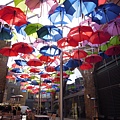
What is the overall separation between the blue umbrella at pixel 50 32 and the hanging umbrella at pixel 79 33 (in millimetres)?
493

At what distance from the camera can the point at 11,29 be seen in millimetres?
5492

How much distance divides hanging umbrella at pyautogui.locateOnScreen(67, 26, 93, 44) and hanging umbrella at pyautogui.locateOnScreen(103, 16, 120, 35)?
1.87 ft

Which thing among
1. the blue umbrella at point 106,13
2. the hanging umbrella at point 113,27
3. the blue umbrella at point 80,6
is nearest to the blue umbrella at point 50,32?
the blue umbrella at point 80,6

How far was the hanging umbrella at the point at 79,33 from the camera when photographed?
4.40m

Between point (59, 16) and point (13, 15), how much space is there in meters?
1.42

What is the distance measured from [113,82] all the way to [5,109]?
8.09m

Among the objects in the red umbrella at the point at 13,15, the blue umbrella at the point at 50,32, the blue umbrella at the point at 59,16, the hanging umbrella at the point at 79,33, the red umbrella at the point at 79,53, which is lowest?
the red umbrella at the point at 79,53

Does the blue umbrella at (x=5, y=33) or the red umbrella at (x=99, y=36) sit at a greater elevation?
the blue umbrella at (x=5, y=33)

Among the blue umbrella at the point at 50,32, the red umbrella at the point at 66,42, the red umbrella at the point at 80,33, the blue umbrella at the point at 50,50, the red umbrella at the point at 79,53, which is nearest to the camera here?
the red umbrella at the point at 80,33

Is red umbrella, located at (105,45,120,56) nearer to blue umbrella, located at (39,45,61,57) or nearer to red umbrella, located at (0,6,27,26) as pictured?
blue umbrella, located at (39,45,61,57)

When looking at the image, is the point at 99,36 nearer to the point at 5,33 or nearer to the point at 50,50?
the point at 50,50

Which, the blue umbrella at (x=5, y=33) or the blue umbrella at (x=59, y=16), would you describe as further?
the blue umbrella at (x=5, y=33)

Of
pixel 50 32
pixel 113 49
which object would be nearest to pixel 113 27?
pixel 113 49

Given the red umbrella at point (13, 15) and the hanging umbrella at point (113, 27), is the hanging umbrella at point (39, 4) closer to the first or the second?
the red umbrella at point (13, 15)
